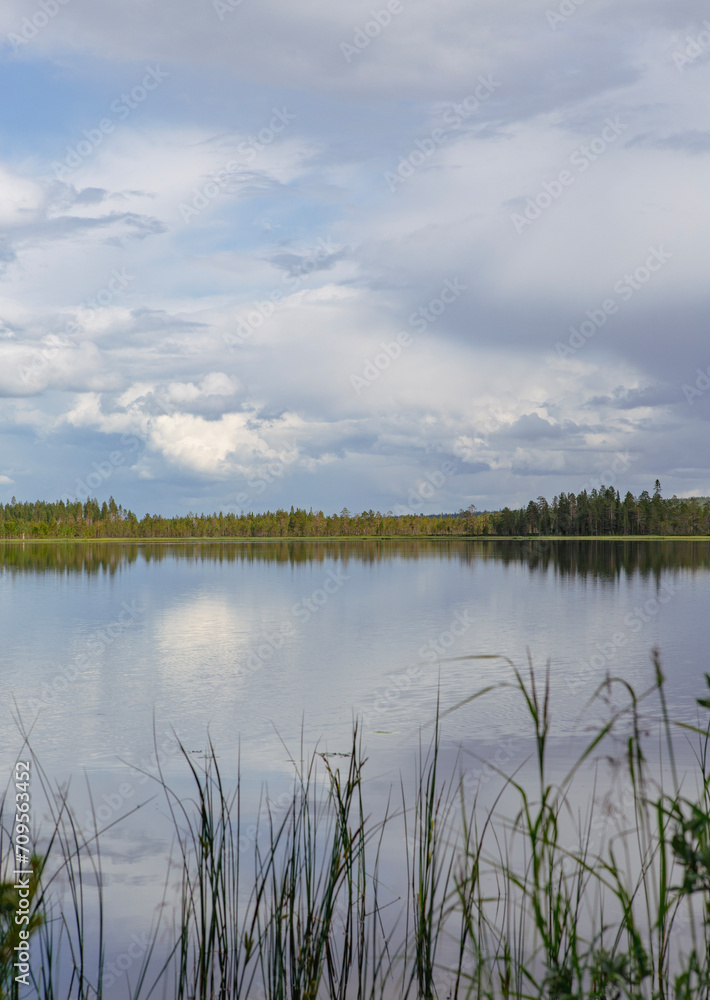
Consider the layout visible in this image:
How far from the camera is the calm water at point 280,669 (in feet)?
31.1

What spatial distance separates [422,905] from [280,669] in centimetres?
1264

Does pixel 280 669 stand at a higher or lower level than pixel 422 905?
lower

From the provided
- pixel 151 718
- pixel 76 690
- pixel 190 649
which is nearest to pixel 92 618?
pixel 190 649

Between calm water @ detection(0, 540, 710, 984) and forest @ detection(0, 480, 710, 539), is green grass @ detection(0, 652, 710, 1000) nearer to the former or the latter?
calm water @ detection(0, 540, 710, 984)

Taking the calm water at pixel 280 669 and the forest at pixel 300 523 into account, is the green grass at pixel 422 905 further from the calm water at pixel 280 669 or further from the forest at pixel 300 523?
the forest at pixel 300 523

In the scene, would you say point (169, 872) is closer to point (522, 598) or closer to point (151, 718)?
point (151, 718)

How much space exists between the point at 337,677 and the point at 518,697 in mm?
3416

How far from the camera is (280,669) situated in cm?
1583

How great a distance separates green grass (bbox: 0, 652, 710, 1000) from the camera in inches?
112

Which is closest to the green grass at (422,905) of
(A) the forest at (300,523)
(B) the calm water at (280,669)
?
(B) the calm water at (280,669)

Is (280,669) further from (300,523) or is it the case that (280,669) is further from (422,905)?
(300,523)

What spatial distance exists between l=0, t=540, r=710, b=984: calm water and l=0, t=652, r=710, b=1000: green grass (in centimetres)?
66

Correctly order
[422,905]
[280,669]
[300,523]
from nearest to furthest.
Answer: [422,905] < [280,669] < [300,523]

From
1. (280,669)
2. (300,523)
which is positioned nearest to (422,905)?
(280,669)
